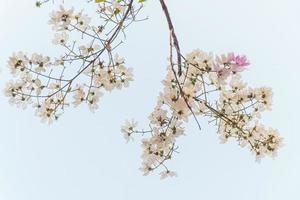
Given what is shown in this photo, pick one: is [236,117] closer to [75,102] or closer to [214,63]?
[214,63]

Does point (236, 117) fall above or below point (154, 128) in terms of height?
above

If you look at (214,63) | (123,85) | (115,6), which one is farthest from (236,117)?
(115,6)

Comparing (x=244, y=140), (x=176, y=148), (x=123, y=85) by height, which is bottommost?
(x=176, y=148)

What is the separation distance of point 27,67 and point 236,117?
156cm

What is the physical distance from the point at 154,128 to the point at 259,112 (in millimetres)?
835

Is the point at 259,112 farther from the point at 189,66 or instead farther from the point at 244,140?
the point at 189,66

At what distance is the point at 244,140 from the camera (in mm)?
3893

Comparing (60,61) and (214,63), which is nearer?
(214,63)

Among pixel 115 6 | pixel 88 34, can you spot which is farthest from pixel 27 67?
pixel 115 6

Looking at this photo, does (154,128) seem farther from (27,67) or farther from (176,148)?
(27,67)

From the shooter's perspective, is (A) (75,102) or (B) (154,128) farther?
(A) (75,102)

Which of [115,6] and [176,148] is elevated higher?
[115,6]

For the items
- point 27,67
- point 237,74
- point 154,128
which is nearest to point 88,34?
point 27,67

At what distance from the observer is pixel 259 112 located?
3908 mm
